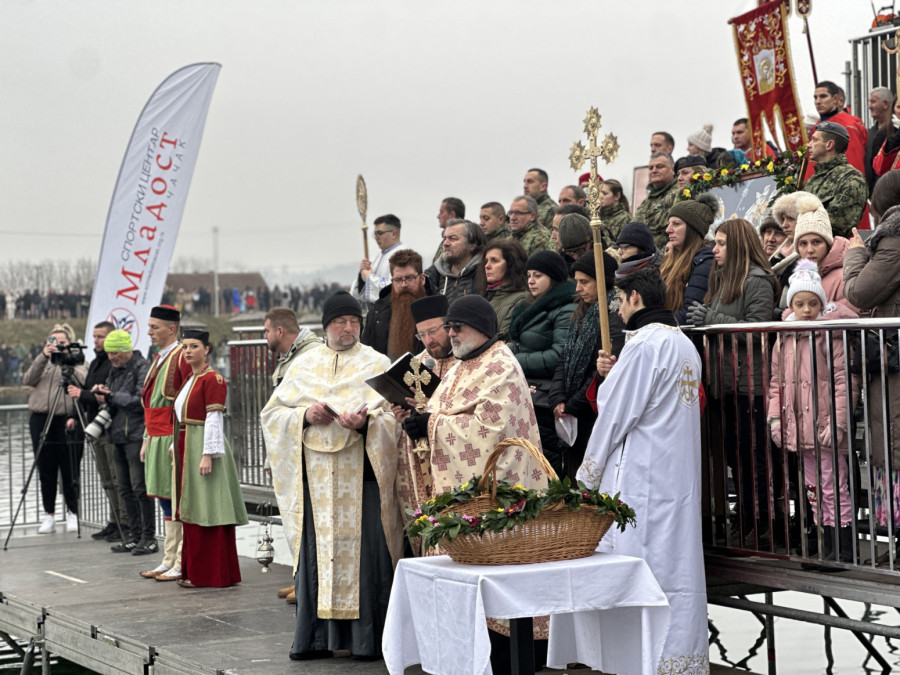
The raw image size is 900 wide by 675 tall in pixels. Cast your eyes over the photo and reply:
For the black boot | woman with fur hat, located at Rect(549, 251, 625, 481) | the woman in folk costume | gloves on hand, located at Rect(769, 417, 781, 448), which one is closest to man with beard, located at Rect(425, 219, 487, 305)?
woman with fur hat, located at Rect(549, 251, 625, 481)

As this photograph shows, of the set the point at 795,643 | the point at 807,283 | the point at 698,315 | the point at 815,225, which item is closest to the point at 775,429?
the point at 807,283

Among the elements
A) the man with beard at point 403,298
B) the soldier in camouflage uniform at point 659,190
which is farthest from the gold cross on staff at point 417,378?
the soldier in camouflage uniform at point 659,190

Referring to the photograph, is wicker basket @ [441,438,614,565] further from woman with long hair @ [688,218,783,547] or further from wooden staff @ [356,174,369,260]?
wooden staff @ [356,174,369,260]

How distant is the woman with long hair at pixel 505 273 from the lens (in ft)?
27.0

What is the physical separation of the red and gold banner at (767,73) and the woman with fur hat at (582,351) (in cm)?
472

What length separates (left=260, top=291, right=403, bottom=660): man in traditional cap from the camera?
293 inches

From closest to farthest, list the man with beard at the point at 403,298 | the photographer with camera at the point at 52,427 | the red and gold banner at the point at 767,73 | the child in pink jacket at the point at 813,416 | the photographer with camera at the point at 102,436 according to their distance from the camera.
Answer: the child in pink jacket at the point at 813,416 < the man with beard at the point at 403,298 < the red and gold banner at the point at 767,73 < the photographer with camera at the point at 102,436 < the photographer with camera at the point at 52,427

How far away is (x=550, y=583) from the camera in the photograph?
5.07 meters

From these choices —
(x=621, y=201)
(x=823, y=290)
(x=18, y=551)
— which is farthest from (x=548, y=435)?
(x=18, y=551)

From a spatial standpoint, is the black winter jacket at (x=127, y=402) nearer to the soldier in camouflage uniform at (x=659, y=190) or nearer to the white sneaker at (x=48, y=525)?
the white sneaker at (x=48, y=525)

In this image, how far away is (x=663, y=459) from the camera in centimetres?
624

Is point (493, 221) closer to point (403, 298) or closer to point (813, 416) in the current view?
point (403, 298)

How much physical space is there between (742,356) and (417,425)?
5.93 feet

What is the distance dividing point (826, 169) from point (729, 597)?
311 centimetres
